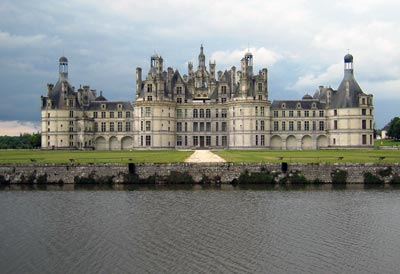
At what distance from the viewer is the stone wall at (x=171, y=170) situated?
44250mm

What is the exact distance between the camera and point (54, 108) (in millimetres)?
91688

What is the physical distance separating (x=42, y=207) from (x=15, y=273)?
13.8m

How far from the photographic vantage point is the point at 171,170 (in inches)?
1762

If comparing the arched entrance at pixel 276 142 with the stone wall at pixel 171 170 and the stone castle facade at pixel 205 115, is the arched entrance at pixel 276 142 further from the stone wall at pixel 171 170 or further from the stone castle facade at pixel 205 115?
the stone wall at pixel 171 170

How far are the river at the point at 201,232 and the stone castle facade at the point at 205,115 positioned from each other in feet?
158

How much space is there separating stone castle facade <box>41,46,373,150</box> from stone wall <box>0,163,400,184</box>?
4049 cm

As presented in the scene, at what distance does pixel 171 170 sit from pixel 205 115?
4635 cm

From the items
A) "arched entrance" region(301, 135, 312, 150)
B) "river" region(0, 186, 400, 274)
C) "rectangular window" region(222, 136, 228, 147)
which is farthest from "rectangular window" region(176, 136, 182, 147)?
"river" region(0, 186, 400, 274)

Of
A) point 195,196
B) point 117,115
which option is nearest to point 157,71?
point 117,115

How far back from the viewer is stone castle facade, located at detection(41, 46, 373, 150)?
8606 cm

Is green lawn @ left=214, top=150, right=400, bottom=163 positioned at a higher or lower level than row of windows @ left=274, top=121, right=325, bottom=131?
lower

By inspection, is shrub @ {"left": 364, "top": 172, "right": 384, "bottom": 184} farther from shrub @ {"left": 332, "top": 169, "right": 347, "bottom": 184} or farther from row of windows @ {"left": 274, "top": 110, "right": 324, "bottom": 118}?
row of windows @ {"left": 274, "top": 110, "right": 324, "bottom": 118}

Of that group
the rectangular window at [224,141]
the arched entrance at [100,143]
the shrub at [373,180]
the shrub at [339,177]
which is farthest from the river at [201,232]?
the arched entrance at [100,143]

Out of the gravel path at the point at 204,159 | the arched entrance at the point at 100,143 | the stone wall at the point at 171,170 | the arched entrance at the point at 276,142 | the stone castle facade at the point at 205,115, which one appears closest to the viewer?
the stone wall at the point at 171,170
